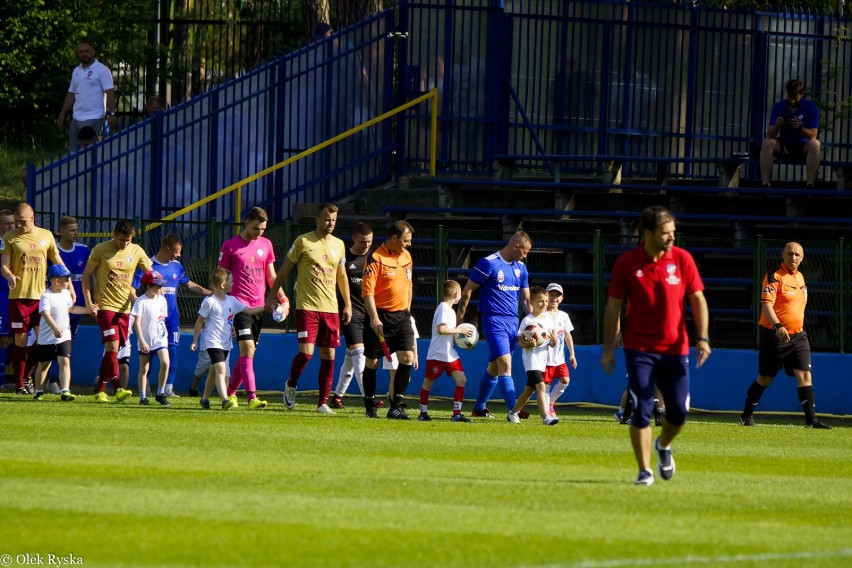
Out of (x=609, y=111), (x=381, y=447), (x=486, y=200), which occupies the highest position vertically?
(x=609, y=111)

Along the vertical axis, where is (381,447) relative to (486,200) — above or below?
below

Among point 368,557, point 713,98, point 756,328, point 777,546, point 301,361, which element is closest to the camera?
point 368,557

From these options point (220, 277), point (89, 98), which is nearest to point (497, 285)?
point (220, 277)

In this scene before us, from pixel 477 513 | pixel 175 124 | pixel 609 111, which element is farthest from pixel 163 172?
pixel 477 513

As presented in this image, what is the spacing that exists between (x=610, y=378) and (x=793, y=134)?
20.0ft

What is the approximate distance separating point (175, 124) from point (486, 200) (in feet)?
16.5

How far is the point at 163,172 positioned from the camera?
24094 mm

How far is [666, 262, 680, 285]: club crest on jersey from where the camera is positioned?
34.2 ft

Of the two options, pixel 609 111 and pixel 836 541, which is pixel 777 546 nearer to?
pixel 836 541

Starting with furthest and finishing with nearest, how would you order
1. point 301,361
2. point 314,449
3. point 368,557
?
1. point 301,361
2. point 314,449
3. point 368,557

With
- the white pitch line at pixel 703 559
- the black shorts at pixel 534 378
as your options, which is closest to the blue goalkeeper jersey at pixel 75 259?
the black shorts at pixel 534 378

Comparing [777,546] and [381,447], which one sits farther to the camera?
[381,447]

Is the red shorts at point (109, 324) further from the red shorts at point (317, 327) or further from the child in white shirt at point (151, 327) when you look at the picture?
the red shorts at point (317, 327)

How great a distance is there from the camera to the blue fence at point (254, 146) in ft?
77.4
